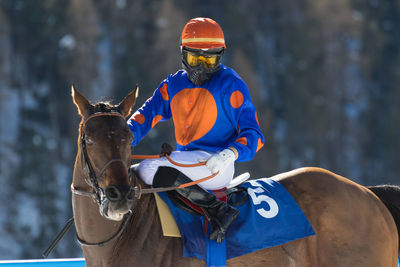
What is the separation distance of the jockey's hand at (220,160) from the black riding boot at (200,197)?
149 millimetres

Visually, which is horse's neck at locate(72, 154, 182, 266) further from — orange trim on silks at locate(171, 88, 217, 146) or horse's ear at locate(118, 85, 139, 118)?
orange trim on silks at locate(171, 88, 217, 146)

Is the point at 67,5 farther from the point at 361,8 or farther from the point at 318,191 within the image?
the point at 318,191

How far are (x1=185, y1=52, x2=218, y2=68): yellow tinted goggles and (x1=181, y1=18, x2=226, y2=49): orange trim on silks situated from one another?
0.19ft

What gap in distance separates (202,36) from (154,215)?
1098 mm

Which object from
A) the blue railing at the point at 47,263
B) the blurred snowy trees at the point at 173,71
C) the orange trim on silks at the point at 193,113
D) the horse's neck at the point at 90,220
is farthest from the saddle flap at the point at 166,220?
the blurred snowy trees at the point at 173,71

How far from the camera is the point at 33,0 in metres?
19.4

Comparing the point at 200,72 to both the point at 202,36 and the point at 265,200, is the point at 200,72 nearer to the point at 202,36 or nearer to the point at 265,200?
the point at 202,36

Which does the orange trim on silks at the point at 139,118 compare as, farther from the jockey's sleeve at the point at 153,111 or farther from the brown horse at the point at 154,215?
the brown horse at the point at 154,215

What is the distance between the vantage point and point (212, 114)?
3574 mm

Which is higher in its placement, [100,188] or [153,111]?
[153,111]

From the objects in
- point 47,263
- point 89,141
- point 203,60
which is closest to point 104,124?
point 89,141

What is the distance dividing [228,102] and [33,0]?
17.3 meters

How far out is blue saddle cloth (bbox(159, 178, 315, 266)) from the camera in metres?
3.29

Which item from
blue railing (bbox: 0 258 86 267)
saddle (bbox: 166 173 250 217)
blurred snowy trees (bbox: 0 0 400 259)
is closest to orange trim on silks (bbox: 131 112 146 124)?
saddle (bbox: 166 173 250 217)
